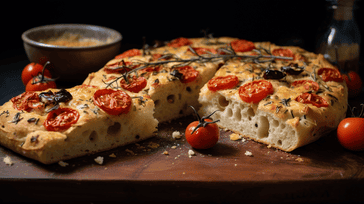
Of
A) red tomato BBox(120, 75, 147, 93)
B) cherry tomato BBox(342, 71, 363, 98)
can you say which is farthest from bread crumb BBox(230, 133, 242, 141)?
cherry tomato BBox(342, 71, 363, 98)

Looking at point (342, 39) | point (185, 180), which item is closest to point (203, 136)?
point (185, 180)

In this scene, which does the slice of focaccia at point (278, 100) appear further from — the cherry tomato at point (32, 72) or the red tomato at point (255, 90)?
the cherry tomato at point (32, 72)

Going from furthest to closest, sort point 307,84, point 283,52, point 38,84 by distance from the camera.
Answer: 1. point 283,52
2. point 38,84
3. point 307,84

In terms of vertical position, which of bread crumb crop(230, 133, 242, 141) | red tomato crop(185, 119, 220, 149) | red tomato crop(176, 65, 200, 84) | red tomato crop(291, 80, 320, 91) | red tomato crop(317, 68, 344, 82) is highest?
red tomato crop(317, 68, 344, 82)

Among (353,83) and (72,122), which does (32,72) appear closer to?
(72,122)

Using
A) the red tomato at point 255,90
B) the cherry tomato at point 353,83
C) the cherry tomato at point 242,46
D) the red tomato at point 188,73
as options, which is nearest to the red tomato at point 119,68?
the red tomato at point 188,73

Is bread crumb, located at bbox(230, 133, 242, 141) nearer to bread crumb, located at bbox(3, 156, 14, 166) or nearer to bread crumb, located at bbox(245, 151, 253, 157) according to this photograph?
bread crumb, located at bbox(245, 151, 253, 157)
